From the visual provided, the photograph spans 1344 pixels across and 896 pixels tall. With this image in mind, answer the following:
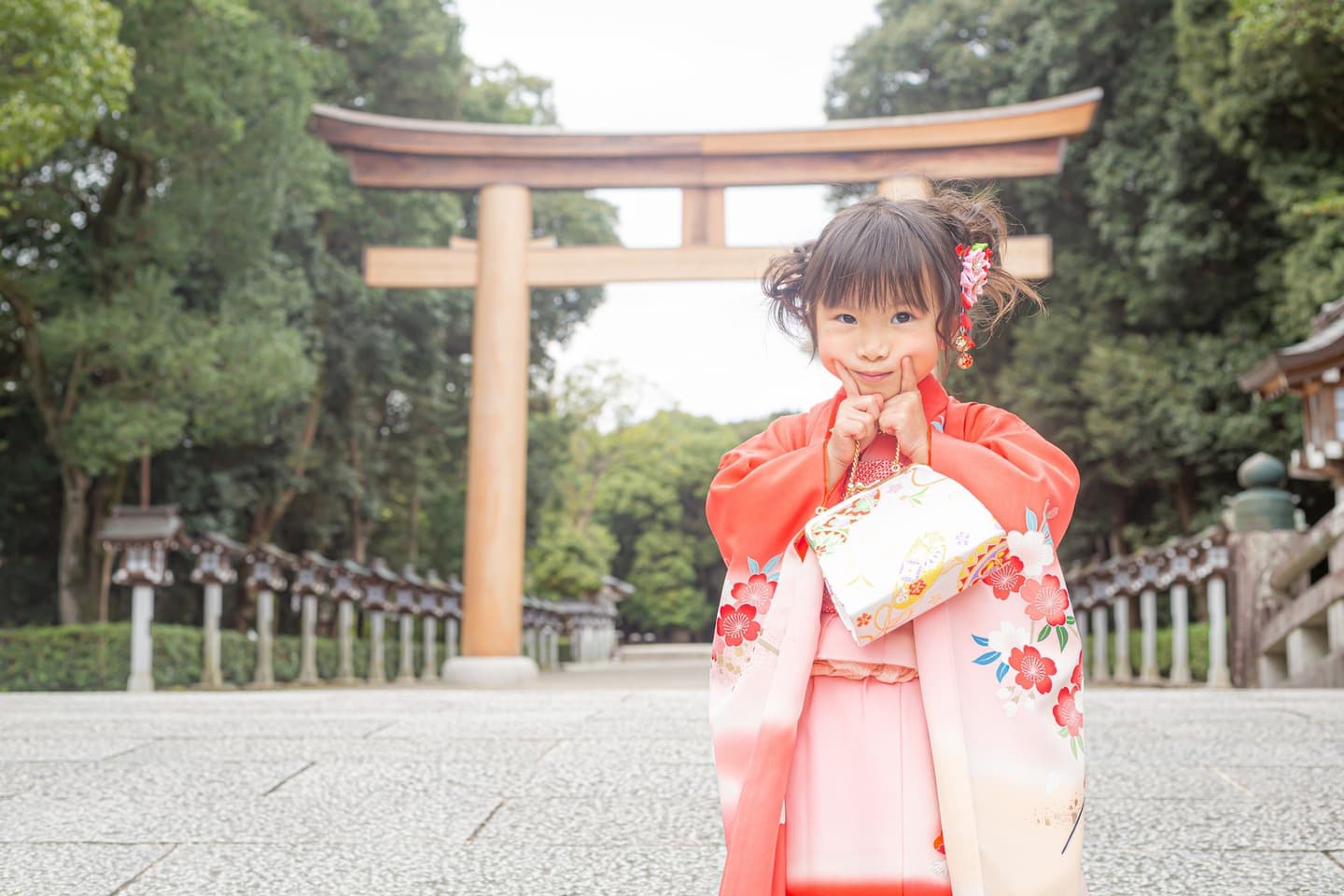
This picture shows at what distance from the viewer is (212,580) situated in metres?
11.3

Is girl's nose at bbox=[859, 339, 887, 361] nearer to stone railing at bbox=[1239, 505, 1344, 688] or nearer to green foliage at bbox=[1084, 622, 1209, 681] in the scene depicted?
stone railing at bbox=[1239, 505, 1344, 688]

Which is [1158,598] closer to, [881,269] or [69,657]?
[69,657]

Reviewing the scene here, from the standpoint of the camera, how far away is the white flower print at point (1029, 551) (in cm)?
179

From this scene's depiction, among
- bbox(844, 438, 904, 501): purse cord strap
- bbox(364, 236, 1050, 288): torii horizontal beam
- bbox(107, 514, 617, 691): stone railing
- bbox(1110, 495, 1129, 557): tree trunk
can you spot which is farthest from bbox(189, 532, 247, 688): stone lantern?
bbox(1110, 495, 1129, 557): tree trunk

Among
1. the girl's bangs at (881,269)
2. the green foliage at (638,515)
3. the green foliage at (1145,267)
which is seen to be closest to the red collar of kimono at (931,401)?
the girl's bangs at (881,269)

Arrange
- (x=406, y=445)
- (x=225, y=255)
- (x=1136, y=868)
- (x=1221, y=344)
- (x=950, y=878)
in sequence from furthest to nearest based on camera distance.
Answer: (x=406, y=445)
(x=1221, y=344)
(x=225, y=255)
(x=1136, y=868)
(x=950, y=878)

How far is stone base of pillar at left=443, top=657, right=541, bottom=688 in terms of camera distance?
10.3 m

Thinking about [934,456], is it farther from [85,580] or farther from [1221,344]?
[1221,344]

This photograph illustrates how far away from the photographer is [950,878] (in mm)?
1694

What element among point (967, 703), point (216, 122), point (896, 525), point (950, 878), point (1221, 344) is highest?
point (216, 122)

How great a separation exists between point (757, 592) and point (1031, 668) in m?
0.41

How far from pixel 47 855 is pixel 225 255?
9211mm

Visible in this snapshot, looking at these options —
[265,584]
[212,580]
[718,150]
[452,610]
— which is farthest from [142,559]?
[452,610]

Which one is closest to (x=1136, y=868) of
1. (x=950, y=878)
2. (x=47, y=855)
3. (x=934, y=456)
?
(x=950, y=878)
